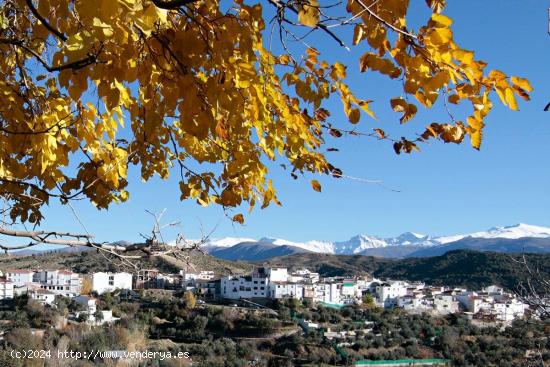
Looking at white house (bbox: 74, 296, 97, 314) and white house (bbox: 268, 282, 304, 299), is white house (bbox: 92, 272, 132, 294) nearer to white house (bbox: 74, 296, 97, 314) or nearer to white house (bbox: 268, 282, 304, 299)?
white house (bbox: 74, 296, 97, 314)

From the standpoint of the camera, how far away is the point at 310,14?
1235 millimetres

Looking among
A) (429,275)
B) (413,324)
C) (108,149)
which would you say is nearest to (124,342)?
(413,324)

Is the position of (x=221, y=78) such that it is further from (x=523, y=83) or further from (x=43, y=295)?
(x=43, y=295)

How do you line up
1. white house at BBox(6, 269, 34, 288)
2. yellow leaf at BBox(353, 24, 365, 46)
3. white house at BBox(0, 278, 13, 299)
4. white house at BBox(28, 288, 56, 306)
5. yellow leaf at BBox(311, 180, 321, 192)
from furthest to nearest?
white house at BBox(6, 269, 34, 288)
white house at BBox(0, 278, 13, 299)
white house at BBox(28, 288, 56, 306)
yellow leaf at BBox(311, 180, 321, 192)
yellow leaf at BBox(353, 24, 365, 46)

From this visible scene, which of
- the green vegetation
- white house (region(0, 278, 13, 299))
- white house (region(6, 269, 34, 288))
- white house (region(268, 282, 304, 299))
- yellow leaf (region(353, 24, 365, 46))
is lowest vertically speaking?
the green vegetation

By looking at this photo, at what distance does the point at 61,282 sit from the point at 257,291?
13.5m

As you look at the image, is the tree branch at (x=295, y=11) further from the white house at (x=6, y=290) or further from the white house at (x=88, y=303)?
the white house at (x=6, y=290)

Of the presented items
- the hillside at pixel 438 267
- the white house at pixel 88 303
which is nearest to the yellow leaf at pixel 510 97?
the white house at pixel 88 303

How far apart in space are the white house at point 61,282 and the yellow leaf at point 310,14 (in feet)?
122

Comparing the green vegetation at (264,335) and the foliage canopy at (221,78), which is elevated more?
the foliage canopy at (221,78)

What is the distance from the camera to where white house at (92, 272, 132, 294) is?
36.5 meters

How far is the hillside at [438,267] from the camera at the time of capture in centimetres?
5488

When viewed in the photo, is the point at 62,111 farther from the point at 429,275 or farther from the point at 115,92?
the point at 429,275

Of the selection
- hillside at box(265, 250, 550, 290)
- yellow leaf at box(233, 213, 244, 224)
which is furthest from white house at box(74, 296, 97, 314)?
hillside at box(265, 250, 550, 290)
